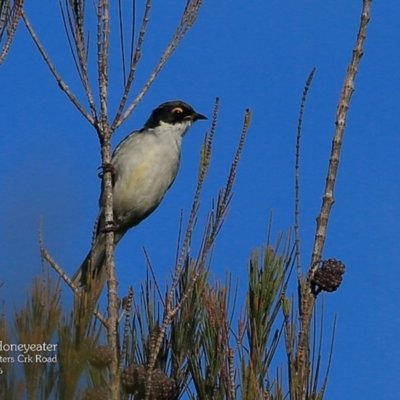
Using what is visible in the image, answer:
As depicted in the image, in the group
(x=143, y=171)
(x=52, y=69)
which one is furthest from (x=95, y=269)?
(x=143, y=171)

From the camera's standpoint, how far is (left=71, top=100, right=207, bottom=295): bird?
24.6 ft

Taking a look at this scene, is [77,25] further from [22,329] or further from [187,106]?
[187,106]

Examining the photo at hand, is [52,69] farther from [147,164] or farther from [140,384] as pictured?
[147,164]

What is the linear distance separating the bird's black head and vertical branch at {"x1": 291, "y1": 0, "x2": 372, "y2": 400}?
4350mm

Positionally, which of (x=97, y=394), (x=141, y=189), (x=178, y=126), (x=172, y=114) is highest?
(x=172, y=114)

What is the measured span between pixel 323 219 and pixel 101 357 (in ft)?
3.23

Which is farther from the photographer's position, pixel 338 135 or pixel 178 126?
pixel 178 126

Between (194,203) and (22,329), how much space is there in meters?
1.08

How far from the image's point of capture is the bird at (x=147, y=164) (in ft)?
24.6

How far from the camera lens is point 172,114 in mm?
8094

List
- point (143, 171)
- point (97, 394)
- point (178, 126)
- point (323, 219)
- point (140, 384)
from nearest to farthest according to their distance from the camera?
point (97, 394), point (140, 384), point (323, 219), point (143, 171), point (178, 126)

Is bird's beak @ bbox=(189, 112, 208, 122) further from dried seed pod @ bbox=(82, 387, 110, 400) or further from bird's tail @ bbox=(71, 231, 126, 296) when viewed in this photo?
dried seed pod @ bbox=(82, 387, 110, 400)

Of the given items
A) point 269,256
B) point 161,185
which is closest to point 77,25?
point 269,256

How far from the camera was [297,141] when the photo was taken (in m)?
3.62
